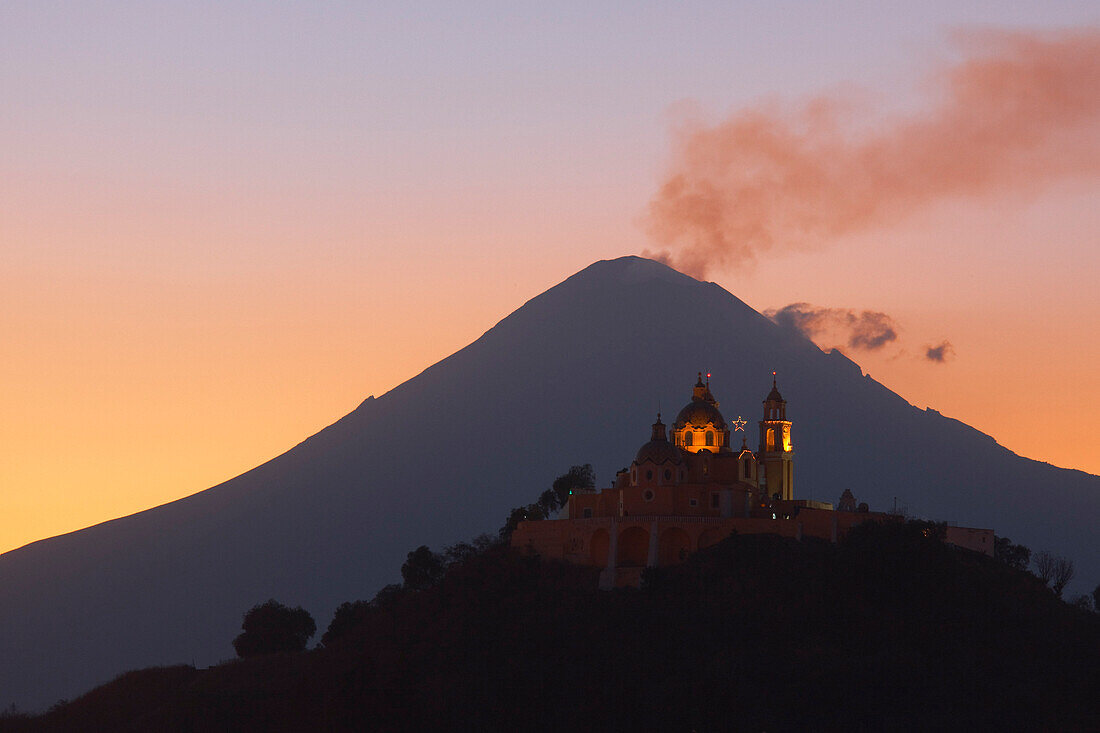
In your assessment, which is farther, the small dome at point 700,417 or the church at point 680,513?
the small dome at point 700,417

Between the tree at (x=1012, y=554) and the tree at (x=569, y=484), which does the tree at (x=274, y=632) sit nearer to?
the tree at (x=569, y=484)

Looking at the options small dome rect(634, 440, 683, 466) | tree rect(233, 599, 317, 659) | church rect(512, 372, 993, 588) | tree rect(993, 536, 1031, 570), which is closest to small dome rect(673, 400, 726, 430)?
church rect(512, 372, 993, 588)

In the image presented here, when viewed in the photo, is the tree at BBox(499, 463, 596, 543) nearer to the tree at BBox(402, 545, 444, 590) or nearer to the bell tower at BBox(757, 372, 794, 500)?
the tree at BBox(402, 545, 444, 590)

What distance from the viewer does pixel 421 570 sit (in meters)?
114

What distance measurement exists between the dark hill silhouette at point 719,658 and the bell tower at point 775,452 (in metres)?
13.0

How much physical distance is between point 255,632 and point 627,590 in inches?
1639

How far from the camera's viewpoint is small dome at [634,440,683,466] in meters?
87.4

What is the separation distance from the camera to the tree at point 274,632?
364 ft

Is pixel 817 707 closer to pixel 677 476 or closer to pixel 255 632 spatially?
pixel 677 476

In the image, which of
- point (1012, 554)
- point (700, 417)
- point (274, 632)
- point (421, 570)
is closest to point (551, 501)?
point (421, 570)

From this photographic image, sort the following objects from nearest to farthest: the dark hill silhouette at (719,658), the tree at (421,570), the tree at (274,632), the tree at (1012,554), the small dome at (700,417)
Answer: the dark hill silhouette at (719,658)
the small dome at (700,417)
the tree at (274,632)
the tree at (421,570)
the tree at (1012,554)

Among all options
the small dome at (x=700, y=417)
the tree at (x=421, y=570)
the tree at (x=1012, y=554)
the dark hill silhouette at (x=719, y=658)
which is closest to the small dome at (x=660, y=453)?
the small dome at (x=700, y=417)

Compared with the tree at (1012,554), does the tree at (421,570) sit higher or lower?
lower

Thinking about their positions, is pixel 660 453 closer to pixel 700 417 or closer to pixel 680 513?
pixel 680 513
